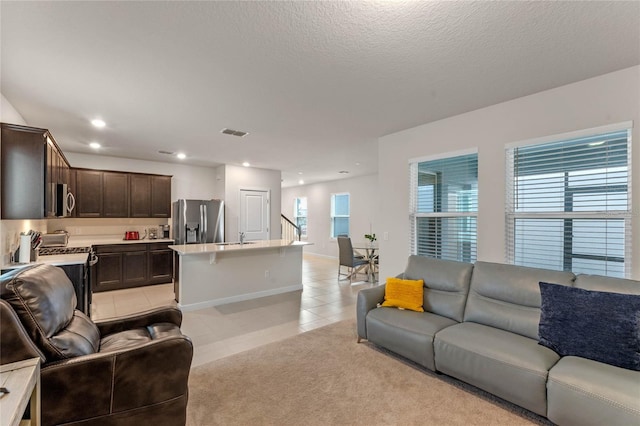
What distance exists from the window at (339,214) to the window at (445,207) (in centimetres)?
542

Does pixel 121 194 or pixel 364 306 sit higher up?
pixel 121 194

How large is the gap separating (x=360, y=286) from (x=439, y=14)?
509 cm

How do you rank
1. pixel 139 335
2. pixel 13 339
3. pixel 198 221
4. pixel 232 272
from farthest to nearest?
pixel 198 221 < pixel 232 272 < pixel 139 335 < pixel 13 339

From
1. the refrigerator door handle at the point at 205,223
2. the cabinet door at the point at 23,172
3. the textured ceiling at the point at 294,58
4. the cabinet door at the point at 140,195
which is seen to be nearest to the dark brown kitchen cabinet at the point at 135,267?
the cabinet door at the point at 140,195

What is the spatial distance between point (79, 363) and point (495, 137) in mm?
3966

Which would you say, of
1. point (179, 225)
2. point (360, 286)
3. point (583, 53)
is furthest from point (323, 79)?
point (179, 225)

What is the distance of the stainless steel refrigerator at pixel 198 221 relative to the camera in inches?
249

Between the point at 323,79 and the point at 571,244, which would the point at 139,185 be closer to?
the point at 323,79

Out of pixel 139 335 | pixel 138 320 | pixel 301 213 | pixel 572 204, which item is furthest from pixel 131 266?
pixel 572 204

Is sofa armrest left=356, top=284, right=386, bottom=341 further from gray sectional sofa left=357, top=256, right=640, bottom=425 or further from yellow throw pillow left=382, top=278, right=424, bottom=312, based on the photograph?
yellow throw pillow left=382, top=278, right=424, bottom=312

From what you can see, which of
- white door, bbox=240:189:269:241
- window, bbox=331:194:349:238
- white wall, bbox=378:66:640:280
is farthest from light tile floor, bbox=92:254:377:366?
window, bbox=331:194:349:238

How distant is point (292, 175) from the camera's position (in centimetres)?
877

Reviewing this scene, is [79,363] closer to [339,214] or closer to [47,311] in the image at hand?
[47,311]

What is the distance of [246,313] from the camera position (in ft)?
14.2
